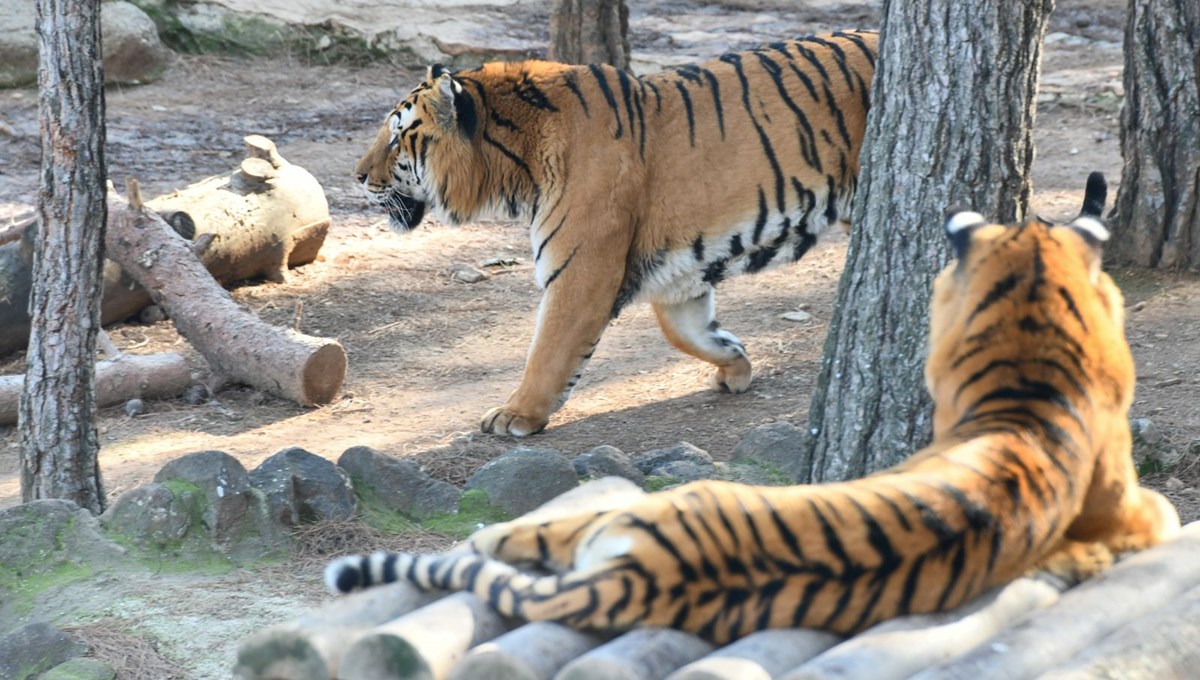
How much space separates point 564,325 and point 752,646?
12.9 ft

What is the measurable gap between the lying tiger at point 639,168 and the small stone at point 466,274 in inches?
91.8

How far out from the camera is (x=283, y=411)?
288 inches

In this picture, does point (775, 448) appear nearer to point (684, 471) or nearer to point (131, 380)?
point (684, 471)

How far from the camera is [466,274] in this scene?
9281mm

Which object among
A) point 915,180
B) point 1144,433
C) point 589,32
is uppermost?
point 915,180

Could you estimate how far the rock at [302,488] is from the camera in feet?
16.5

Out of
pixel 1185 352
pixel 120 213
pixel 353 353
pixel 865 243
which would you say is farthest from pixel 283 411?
pixel 1185 352

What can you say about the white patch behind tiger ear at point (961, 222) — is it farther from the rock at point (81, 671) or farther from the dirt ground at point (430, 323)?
the rock at point (81, 671)

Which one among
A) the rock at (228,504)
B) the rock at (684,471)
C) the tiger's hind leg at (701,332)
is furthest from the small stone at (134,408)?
the rock at (684,471)

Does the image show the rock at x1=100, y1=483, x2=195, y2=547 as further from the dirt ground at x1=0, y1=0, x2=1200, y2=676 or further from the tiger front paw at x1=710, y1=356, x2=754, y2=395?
the tiger front paw at x1=710, y1=356, x2=754, y2=395

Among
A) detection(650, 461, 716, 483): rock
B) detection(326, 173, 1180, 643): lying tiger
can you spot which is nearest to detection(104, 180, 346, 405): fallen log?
detection(650, 461, 716, 483): rock

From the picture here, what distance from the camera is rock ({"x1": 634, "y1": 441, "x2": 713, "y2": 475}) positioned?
5.82m

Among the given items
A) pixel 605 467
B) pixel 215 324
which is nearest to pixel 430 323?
pixel 215 324

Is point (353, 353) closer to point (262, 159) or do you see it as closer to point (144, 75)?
point (262, 159)
